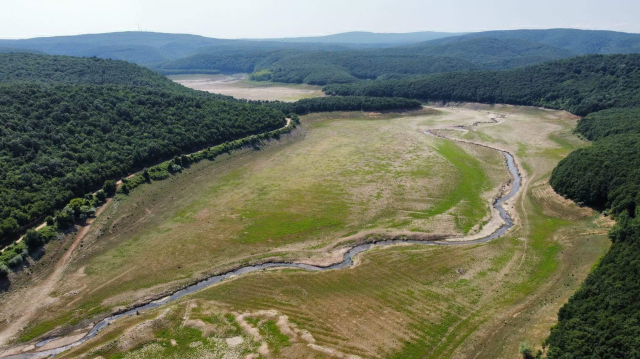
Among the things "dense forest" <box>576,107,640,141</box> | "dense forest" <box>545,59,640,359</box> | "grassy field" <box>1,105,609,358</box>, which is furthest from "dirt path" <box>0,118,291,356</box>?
"dense forest" <box>576,107,640,141</box>

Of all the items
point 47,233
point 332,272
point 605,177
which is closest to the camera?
point 332,272

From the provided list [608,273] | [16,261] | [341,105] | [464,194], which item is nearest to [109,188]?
[16,261]

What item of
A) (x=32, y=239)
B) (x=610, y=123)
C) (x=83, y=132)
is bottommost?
(x=32, y=239)

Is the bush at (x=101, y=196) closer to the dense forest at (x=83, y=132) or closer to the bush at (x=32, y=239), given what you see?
the dense forest at (x=83, y=132)

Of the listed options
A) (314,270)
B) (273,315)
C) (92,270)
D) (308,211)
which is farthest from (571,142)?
(92,270)

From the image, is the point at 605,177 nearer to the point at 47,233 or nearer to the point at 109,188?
the point at 109,188

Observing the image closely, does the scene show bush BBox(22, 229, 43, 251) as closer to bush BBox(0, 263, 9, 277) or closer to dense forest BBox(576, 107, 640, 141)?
bush BBox(0, 263, 9, 277)
